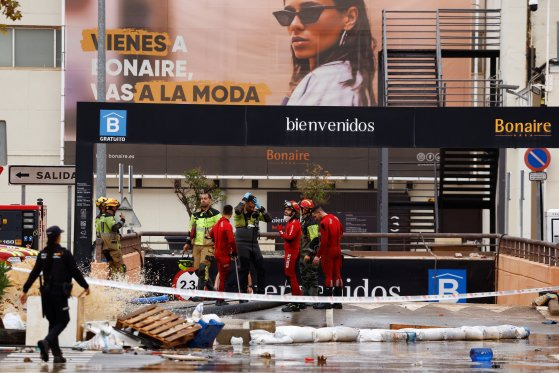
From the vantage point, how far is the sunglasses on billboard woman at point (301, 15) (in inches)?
2245

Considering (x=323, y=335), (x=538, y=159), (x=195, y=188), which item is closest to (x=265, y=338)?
(x=323, y=335)

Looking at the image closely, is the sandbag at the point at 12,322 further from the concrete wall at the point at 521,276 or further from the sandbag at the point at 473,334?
the concrete wall at the point at 521,276

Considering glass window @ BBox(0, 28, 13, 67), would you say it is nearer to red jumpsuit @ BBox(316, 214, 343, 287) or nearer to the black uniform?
red jumpsuit @ BBox(316, 214, 343, 287)

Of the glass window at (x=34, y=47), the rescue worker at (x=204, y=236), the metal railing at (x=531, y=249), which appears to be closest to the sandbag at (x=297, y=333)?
the rescue worker at (x=204, y=236)

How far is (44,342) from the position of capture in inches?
548

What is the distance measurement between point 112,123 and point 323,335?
7645 mm

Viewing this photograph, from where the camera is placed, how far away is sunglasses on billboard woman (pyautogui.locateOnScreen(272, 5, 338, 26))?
2245 inches

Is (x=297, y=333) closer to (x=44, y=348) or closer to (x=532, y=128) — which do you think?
(x=44, y=348)

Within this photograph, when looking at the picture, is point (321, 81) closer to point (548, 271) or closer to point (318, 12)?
point (318, 12)

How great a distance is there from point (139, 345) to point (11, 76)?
43217 mm

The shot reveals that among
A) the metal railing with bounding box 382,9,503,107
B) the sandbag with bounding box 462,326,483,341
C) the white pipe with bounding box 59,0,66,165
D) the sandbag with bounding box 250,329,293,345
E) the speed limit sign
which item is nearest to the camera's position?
the sandbag with bounding box 250,329,293,345

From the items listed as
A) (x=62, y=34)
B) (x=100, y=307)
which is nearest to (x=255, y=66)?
(x=62, y=34)

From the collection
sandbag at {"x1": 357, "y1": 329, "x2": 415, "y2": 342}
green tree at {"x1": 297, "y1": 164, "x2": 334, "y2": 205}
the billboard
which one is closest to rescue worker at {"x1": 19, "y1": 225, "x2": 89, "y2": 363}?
sandbag at {"x1": 357, "y1": 329, "x2": 415, "y2": 342}

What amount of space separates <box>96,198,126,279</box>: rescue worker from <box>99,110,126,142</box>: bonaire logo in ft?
4.22
